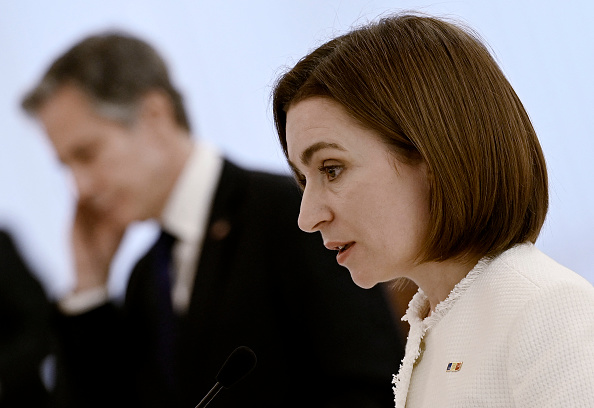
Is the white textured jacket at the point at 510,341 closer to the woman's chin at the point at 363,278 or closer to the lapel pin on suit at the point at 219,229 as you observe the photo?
the woman's chin at the point at 363,278

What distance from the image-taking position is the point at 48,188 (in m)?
2.48

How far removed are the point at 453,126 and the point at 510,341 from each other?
31 cm

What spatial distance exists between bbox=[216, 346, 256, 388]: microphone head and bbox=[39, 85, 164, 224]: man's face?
1238 mm

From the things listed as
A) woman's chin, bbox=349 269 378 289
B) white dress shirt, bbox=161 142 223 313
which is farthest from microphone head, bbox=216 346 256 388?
white dress shirt, bbox=161 142 223 313

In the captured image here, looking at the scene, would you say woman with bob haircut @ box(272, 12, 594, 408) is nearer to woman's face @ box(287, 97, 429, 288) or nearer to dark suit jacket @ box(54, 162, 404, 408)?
Result: woman's face @ box(287, 97, 429, 288)

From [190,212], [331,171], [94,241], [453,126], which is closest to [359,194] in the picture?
[331,171]

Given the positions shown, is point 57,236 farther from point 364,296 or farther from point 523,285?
point 523,285

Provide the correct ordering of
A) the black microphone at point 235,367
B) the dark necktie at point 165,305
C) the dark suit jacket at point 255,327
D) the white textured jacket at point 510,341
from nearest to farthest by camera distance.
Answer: the white textured jacket at point 510,341 → the black microphone at point 235,367 → the dark suit jacket at point 255,327 → the dark necktie at point 165,305

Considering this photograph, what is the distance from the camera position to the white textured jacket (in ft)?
3.15

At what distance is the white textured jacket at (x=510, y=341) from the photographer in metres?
0.96

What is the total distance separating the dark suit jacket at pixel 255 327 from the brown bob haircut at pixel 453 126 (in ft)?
3.65

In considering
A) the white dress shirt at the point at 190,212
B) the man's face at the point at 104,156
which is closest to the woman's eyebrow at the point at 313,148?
the white dress shirt at the point at 190,212

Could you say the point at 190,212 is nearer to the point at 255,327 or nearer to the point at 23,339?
the point at 255,327

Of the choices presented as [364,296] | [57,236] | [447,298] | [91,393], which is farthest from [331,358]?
[447,298]
